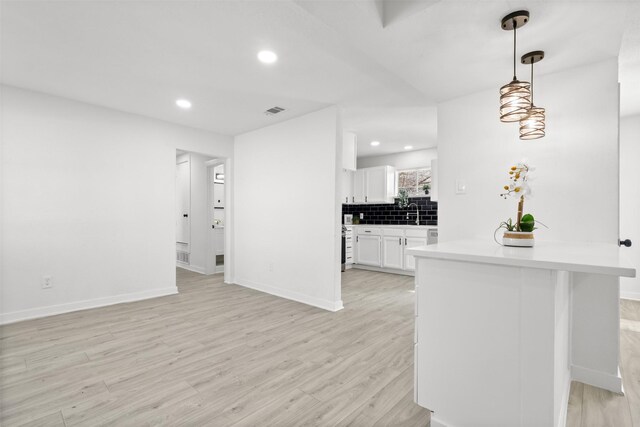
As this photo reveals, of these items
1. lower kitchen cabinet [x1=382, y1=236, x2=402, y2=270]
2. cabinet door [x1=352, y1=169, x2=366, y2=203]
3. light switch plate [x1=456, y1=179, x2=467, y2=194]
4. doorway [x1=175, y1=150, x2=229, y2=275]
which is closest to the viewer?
light switch plate [x1=456, y1=179, x2=467, y2=194]

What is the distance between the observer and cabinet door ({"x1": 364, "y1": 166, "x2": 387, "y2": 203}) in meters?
6.15

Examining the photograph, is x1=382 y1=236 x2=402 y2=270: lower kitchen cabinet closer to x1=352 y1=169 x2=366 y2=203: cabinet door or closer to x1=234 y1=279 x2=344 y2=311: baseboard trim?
x1=352 y1=169 x2=366 y2=203: cabinet door

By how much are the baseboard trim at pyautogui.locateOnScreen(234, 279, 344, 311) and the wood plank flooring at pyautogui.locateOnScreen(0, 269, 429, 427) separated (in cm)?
13

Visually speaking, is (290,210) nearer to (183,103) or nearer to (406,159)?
(183,103)

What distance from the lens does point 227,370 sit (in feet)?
7.00

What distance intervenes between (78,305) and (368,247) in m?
4.43

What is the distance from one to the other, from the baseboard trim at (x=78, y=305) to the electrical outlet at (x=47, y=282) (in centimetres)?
21

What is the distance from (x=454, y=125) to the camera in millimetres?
2867

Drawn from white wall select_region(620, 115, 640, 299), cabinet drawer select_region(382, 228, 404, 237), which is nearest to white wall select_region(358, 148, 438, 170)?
cabinet drawer select_region(382, 228, 404, 237)

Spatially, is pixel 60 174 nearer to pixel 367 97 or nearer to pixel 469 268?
pixel 367 97

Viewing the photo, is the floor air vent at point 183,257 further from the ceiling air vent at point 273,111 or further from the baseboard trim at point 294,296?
the ceiling air vent at point 273,111

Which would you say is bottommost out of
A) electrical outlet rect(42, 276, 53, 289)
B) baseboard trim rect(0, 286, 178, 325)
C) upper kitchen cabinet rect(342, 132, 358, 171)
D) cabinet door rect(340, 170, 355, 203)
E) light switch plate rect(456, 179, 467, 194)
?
baseboard trim rect(0, 286, 178, 325)

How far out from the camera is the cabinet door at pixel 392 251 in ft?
18.0

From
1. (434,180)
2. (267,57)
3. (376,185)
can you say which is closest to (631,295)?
(434,180)
